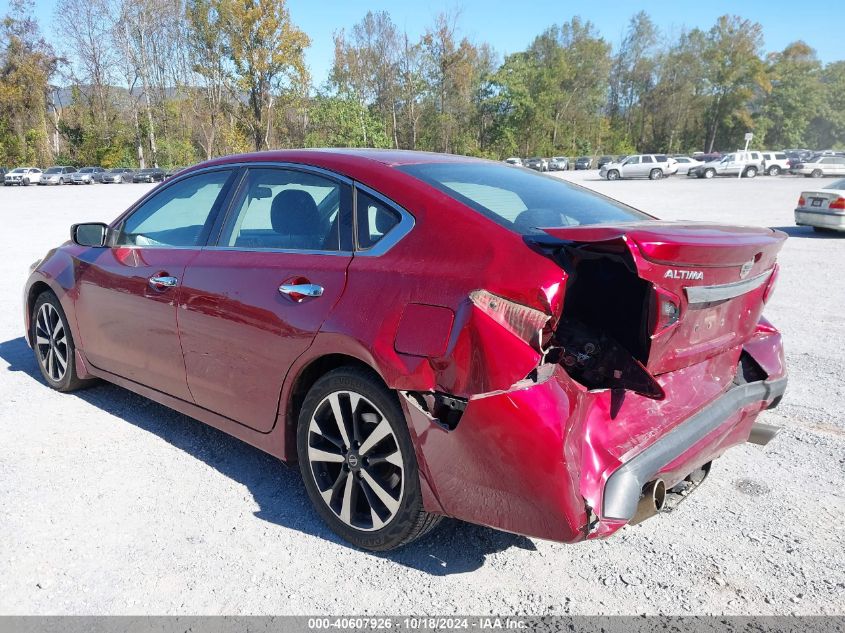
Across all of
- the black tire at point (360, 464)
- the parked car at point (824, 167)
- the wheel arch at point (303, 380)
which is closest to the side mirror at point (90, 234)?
the wheel arch at point (303, 380)

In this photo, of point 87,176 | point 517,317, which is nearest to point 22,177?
point 87,176

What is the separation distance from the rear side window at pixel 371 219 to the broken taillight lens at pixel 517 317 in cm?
66

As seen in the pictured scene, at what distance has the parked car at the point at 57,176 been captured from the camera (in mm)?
51844

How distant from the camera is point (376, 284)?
2.52 metres

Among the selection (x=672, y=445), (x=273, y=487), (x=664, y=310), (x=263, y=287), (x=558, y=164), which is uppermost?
(x=664, y=310)

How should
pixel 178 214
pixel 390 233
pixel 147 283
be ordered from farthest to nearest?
1. pixel 178 214
2. pixel 147 283
3. pixel 390 233

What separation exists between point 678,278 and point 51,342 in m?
4.22

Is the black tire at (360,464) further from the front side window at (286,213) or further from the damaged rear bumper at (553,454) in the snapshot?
the front side window at (286,213)

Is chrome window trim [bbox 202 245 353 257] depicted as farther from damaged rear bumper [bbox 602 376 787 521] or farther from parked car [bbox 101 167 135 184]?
parked car [bbox 101 167 135 184]

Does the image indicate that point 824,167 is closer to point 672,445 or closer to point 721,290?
point 721,290

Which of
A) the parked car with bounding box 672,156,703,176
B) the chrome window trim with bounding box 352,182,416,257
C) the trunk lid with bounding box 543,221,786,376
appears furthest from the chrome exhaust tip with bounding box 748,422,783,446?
the parked car with bounding box 672,156,703,176

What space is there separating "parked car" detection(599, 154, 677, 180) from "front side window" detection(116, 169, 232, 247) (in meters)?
46.6

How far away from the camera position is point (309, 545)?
278 cm

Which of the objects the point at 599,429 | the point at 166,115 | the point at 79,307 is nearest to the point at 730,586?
the point at 599,429
